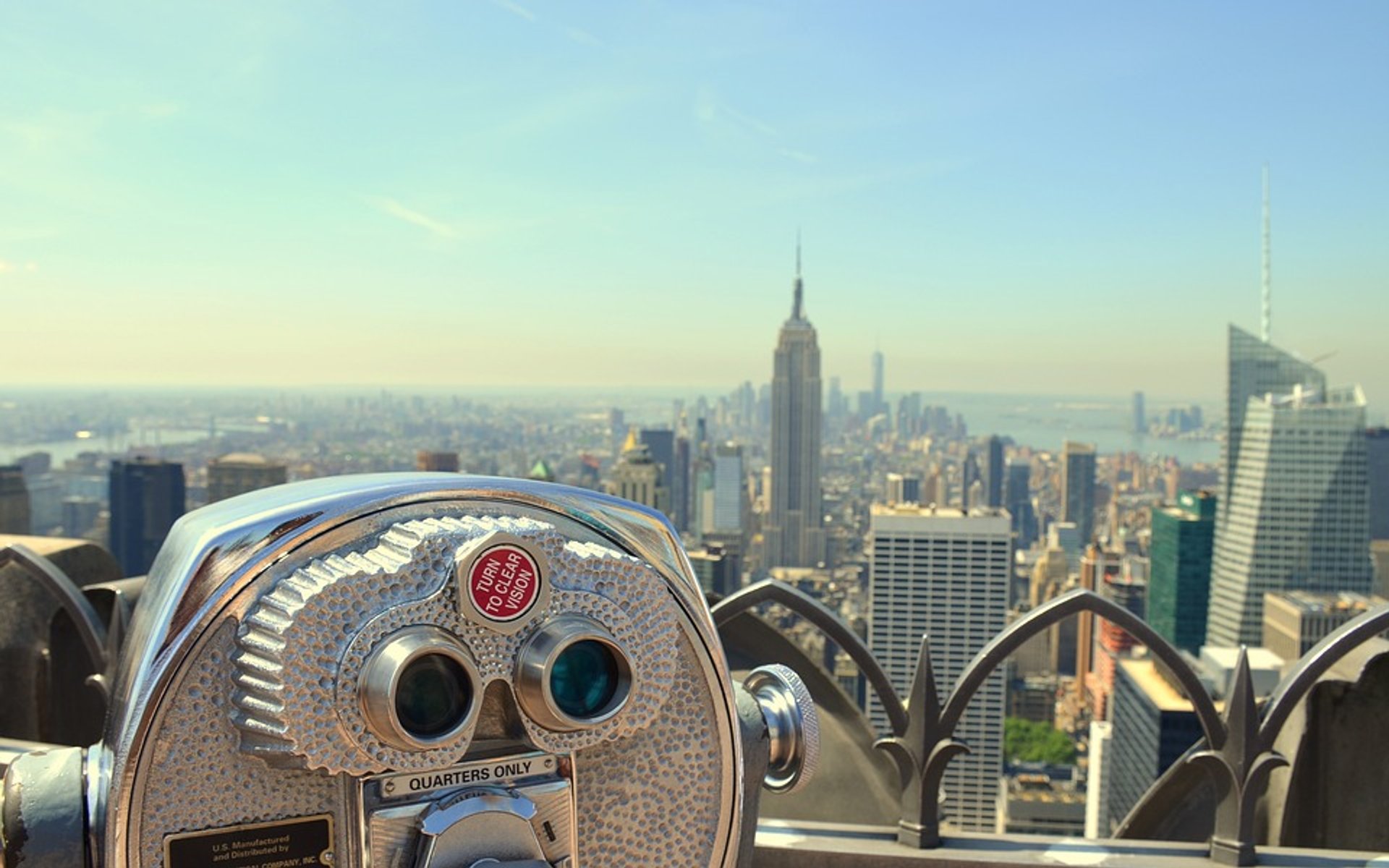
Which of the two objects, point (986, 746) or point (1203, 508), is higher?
point (1203, 508)

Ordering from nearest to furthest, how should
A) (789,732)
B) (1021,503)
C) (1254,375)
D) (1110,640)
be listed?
(789,732)
(1110,640)
(1254,375)
(1021,503)

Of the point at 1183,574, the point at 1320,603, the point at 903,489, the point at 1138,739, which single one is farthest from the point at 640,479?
the point at 1138,739

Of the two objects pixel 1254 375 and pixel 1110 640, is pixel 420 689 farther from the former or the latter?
pixel 1254 375

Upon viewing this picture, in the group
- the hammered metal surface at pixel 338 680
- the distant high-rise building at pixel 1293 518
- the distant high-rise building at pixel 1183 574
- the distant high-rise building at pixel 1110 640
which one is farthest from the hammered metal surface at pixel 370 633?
the distant high-rise building at pixel 1183 574

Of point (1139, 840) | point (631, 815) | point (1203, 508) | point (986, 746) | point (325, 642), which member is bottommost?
A: point (986, 746)

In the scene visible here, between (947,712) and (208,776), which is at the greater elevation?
(208,776)

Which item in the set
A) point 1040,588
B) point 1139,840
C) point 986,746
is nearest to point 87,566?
point 1139,840

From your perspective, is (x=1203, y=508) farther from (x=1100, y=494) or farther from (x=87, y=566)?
(x=87, y=566)

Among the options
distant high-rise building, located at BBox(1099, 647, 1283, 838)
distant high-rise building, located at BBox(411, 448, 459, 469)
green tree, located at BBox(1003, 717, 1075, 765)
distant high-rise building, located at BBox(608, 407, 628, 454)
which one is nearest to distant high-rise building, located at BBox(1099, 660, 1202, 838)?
distant high-rise building, located at BBox(1099, 647, 1283, 838)

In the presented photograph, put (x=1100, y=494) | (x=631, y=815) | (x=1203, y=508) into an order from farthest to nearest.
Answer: (x=1100, y=494) → (x=1203, y=508) → (x=631, y=815)
